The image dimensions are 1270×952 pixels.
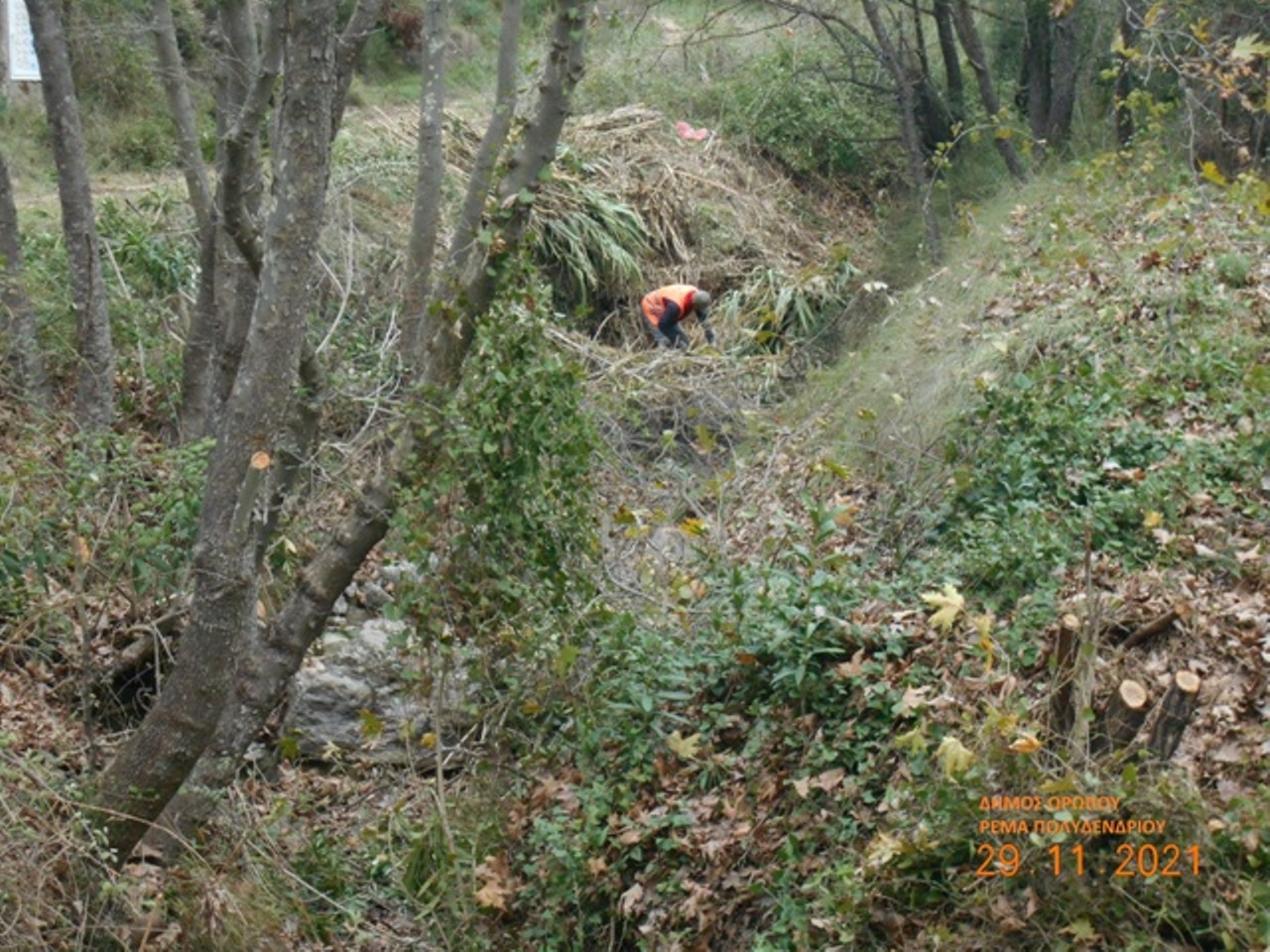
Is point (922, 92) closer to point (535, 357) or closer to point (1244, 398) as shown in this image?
point (1244, 398)

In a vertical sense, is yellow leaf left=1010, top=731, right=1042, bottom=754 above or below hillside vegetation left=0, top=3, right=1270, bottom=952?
above

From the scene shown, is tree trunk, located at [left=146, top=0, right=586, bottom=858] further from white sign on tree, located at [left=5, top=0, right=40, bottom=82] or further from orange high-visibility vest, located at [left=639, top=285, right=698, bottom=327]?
white sign on tree, located at [left=5, top=0, right=40, bottom=82]

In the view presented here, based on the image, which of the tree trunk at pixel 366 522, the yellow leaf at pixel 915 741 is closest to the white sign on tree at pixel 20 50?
the tree trunk at pixel 366 522

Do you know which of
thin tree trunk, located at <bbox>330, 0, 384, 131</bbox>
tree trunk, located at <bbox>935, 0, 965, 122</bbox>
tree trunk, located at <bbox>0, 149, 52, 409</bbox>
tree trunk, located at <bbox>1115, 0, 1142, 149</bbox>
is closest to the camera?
thin tree trunk, located at <bbox>330, 0, 384, 131</bbox>

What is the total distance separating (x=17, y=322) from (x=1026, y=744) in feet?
28.2

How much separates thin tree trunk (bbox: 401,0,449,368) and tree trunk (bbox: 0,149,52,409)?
270 centimetres

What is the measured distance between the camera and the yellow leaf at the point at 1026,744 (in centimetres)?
454

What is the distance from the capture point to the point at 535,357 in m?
5.96

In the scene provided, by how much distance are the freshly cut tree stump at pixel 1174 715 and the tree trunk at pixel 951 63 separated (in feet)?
41.5

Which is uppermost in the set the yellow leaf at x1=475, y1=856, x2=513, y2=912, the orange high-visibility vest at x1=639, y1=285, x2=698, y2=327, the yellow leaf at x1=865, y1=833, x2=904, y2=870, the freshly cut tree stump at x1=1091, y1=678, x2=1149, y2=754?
the freshly cut tree stump at x1=1091, y1=678, x2=1149, y2=754

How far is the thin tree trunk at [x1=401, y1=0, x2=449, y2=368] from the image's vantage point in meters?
10.4

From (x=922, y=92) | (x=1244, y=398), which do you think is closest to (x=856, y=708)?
(x=1244, y=398)

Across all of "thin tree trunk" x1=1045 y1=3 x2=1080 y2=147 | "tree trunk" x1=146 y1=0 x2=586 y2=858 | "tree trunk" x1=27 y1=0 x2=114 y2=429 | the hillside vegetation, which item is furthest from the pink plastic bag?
"tree trunk" x1=146 y1=0 x2=586 y2=858

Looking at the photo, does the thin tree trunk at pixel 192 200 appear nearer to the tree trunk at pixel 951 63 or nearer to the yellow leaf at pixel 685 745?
the yellow leaf at pixel 685 745
